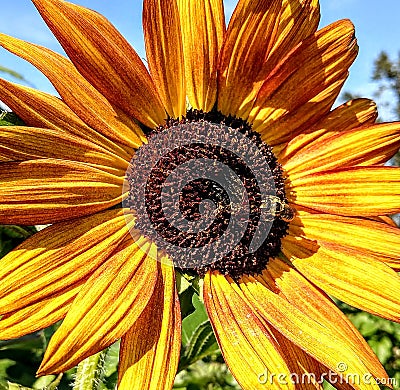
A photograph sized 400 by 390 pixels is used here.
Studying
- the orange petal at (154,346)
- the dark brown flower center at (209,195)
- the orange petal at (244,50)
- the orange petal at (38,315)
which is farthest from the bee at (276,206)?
the orange petal at (38,315)

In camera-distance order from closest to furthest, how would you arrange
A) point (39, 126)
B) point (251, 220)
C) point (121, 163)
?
point (39, 126), point (121, 163), point (251, 220)

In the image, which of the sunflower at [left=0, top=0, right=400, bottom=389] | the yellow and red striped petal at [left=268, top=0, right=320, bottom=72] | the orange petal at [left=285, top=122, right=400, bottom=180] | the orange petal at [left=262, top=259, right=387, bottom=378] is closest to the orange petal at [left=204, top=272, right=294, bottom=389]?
the sunflower at [left=0, top=0, right=400, bottom=389]

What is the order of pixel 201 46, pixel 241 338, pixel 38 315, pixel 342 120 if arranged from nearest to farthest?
1. pixel 38 315
2. pixel 241 338
3. pixel 201 46
4. pixel 342 120

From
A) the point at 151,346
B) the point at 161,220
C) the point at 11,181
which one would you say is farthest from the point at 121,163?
the point at 151,346

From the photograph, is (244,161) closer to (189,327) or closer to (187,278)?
(187,278)

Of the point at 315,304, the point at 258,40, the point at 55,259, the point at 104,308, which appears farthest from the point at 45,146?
the point at 315,304

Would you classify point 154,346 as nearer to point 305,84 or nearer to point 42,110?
point 42,110

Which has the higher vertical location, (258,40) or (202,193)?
(258,40)

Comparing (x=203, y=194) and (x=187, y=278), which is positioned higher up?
(x=203, y=194)
